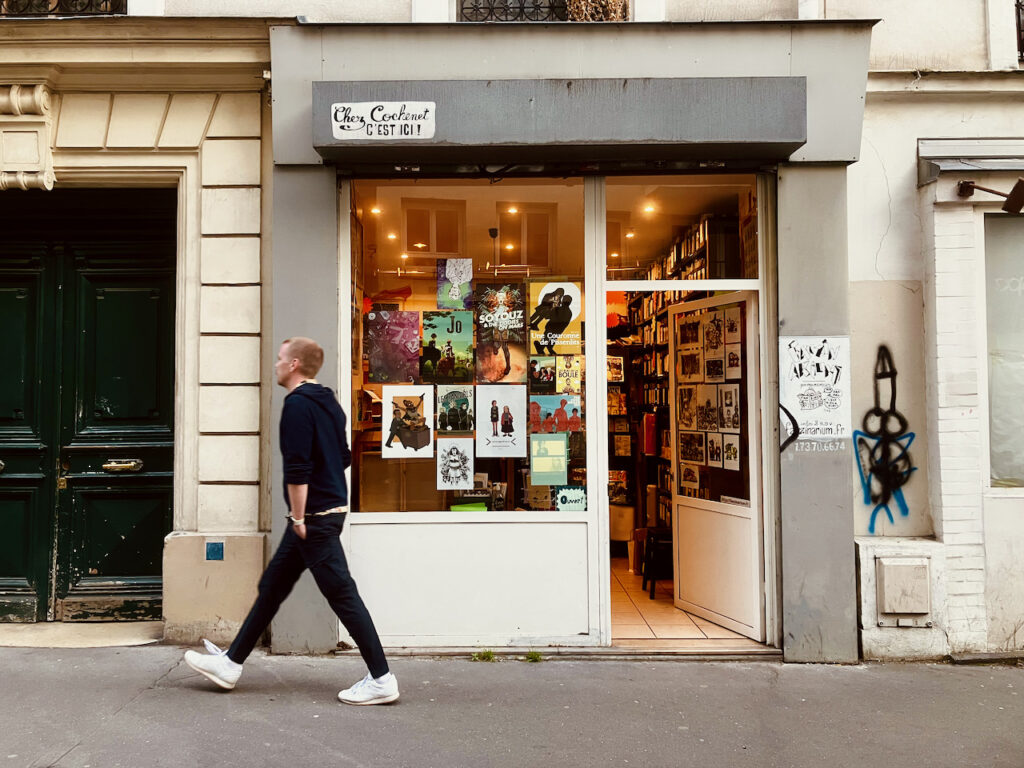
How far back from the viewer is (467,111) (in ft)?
16.6

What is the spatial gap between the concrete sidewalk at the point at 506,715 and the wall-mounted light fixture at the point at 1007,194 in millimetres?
2985

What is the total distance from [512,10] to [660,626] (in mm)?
4609

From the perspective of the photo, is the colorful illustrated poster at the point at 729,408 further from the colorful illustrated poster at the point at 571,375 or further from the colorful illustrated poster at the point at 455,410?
the colorful illustrated poster at the point at 455,410

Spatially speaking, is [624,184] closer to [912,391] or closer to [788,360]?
[788,360]

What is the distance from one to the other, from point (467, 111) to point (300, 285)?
5.13 ft

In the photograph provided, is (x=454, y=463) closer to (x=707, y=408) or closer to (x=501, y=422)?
(x=501, y=422)

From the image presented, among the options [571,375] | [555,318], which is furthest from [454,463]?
[555,318]

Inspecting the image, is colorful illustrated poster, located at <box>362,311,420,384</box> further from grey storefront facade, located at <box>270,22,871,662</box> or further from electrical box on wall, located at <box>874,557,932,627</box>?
electrical box on wall, located at <box>874,557,932,627</box>

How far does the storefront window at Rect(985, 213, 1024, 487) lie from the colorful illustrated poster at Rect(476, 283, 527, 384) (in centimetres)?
323

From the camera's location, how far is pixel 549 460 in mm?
5578

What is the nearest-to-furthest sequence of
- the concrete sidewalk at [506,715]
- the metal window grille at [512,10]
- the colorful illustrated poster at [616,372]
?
the concrete sidewalk at [506,715] < the metal window grille at [512,10] < the colorful illustrated poster at [616,372]

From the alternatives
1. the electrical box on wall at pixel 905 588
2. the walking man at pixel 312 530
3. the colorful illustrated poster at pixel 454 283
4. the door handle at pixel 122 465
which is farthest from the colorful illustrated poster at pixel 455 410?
the electrical box on wall at pixel 905 588

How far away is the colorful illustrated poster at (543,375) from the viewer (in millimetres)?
5609

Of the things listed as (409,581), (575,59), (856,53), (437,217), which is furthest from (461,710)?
(856,53)
